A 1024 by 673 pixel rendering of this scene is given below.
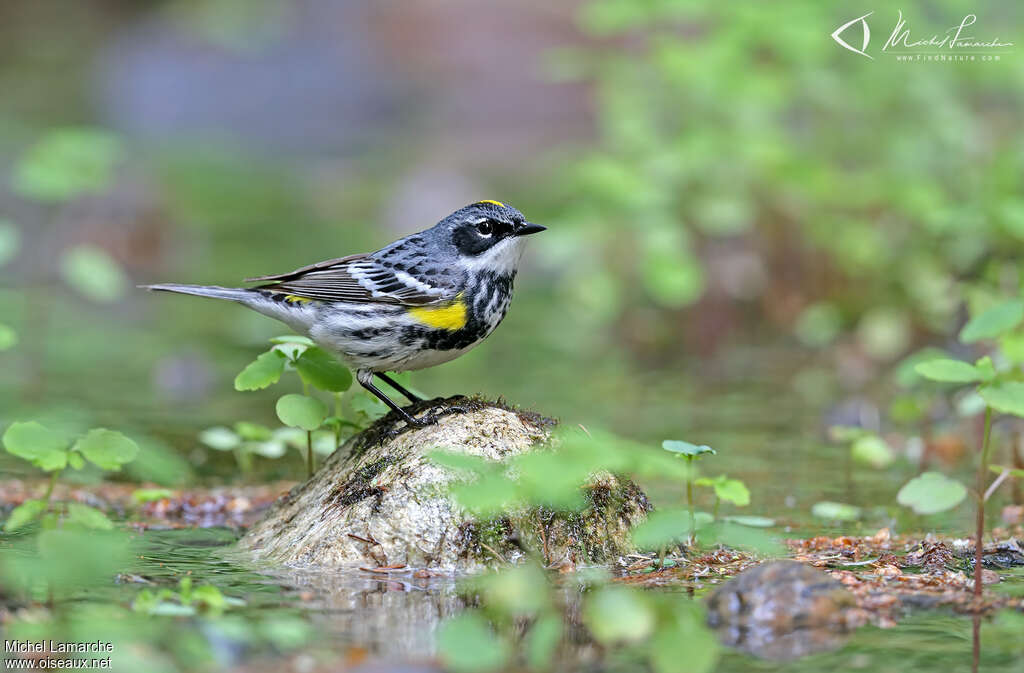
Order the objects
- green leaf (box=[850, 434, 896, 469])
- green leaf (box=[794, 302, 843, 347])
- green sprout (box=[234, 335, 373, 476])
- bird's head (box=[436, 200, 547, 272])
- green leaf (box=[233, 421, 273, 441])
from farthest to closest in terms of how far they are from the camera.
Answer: green leaf (box=[794, 302, 843, 347]) < green leaf (box=[850, 434, 896, 469]) < green leaf (box=[233, 421, 273, 441]) < bird's head (box=[436, 200, 547, 272]) < green sprout (box=[234, 335, 373, 476])

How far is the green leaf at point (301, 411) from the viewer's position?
16.5 feet

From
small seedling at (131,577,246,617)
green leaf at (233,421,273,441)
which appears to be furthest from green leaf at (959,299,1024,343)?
green leaf at (233,421,273,441)

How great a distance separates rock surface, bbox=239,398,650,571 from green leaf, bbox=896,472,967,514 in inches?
40.6

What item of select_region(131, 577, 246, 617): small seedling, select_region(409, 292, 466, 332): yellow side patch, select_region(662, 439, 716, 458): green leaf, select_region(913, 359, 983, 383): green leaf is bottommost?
select_region(131, 577, 246, 617): small seedling

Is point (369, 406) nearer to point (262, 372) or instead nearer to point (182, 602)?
point (262, 372)

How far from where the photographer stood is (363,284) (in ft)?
18.1

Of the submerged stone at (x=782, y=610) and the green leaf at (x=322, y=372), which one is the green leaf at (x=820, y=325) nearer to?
the green leaf at (x=322, y=372)

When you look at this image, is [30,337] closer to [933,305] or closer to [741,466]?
[741,466]

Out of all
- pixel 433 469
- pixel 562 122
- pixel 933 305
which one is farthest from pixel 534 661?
pixel 562 122

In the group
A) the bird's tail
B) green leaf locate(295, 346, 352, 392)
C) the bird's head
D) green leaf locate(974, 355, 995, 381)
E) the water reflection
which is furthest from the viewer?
the bird's tail

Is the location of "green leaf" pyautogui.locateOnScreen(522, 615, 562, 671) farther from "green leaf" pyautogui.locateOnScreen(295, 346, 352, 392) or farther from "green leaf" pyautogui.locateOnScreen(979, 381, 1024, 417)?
"green leaf" pyautogui.locateOnScreen(295, 346, 352, 392)

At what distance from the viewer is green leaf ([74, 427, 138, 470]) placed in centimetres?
451

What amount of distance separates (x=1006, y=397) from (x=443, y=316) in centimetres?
219

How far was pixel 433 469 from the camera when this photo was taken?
468 cm
